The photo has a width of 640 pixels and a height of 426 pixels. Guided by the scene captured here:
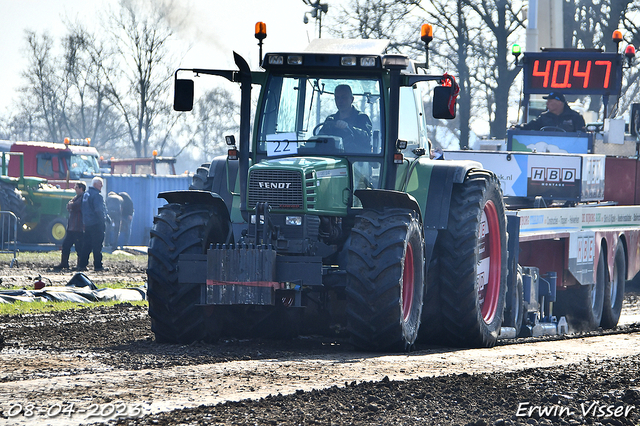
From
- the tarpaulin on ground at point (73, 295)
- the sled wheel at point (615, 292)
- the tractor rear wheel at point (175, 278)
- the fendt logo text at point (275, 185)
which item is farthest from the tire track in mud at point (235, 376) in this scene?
the tarpaulin on ground at point (73, 295)

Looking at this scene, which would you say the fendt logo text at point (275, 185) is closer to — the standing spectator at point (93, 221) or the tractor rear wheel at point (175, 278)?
the tractor rear wheel at point (175, 278)

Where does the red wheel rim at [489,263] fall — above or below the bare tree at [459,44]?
below

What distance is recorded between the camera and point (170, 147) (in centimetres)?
9075

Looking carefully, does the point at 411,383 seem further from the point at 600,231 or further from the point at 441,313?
the point at 600,231

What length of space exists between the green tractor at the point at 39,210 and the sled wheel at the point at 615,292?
16.1 metres

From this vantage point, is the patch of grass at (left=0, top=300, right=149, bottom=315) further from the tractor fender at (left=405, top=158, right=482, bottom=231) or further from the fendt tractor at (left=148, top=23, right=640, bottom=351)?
the tractor fender at (left=405, top=158, right=482, bottom=231)

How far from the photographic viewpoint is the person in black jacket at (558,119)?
16.3m

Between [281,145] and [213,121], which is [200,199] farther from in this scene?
[213,121]

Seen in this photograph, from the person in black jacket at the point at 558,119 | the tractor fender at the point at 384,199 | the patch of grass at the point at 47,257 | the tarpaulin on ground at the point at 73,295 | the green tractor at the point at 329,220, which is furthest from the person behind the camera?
the patch of grass at the point at 47,257

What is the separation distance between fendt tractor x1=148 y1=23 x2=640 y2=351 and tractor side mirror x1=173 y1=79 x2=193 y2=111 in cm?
1

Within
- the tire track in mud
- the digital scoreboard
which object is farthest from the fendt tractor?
the digital scoreboard

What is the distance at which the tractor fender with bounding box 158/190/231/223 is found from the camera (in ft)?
28.6

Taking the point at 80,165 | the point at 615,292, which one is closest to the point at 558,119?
the point at 615,292

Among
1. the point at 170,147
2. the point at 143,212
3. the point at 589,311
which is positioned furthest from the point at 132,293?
the point at 170,147
